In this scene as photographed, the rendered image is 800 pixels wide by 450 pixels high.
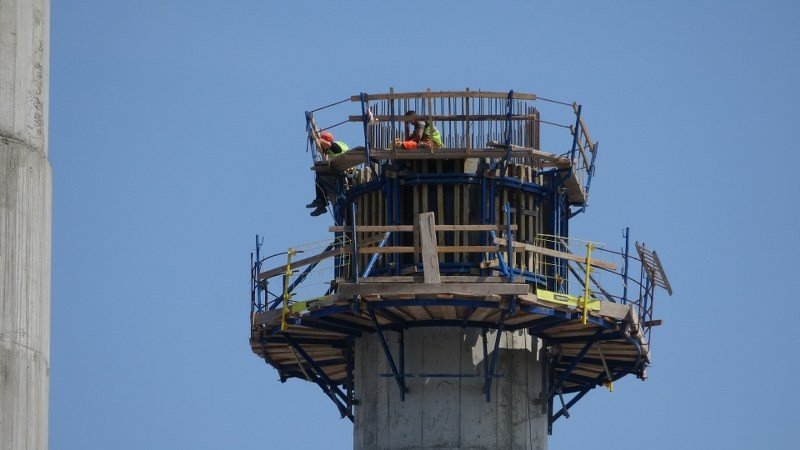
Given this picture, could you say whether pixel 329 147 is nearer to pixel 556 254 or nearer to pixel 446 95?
pixel 446 95

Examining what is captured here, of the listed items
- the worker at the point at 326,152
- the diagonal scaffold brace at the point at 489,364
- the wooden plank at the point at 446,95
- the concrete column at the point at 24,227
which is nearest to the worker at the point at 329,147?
the worker at the point at 326,152

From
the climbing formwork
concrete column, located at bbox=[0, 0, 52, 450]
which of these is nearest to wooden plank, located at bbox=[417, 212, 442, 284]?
the climbing formwork

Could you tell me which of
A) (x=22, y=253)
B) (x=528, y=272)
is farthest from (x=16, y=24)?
(x=528, y=272)

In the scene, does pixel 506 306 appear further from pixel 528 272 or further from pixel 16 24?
pixel 16 24

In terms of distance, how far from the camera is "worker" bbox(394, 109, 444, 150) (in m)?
35.6

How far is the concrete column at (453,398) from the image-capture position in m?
35.7

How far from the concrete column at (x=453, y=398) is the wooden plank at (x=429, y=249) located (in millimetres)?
3707

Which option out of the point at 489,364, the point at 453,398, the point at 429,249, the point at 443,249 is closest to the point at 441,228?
the point at 443,249

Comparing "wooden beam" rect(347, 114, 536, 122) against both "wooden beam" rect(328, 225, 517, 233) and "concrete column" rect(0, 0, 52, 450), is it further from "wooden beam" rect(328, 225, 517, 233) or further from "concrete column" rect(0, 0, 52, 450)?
"concrete column" rect(0, 0, 52, 450)

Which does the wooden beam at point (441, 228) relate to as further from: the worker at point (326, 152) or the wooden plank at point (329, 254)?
the worker at point (326, 152)

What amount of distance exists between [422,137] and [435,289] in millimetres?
5001

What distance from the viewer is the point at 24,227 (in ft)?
36.0

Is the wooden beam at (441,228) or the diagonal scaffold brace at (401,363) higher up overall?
the wooden beam at (441,228)

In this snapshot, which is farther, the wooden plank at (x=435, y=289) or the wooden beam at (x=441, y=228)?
the wooden beam at (x=441, y=228)
